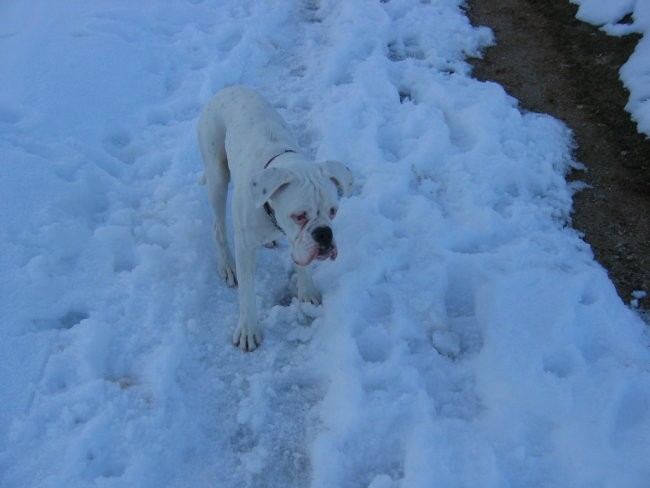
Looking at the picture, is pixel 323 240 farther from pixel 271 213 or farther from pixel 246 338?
pixel 246 338

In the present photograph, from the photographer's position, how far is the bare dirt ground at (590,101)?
494 cm

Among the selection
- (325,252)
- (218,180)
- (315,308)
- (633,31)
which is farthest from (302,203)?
(633,31)

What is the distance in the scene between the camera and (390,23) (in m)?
7.79

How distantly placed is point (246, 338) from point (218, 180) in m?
1.36

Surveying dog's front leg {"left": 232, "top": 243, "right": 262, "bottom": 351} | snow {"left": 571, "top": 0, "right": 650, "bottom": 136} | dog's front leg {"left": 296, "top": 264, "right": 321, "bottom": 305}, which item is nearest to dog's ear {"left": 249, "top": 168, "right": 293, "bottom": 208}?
dog's front leg {"left": 232, "top": 243, "right": 262, "bottom": 351}

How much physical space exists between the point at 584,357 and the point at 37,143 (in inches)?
208

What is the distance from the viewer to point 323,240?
11.1ft

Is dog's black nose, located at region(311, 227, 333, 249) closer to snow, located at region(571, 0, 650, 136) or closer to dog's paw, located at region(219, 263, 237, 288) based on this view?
dog's paw, located at region(219, 263, 237, 288)

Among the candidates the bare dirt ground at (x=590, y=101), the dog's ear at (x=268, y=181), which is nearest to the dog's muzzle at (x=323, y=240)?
the dog's ear at (x=268, y=181)

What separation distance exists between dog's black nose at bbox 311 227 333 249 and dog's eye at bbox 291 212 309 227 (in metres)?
0.10

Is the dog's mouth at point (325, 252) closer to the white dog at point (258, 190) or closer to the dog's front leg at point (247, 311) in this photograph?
the white dog at point (258, 190)

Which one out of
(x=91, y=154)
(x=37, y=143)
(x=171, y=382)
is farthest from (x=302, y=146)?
(x=171, y=382)

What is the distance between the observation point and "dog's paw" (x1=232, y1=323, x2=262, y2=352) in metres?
4.06

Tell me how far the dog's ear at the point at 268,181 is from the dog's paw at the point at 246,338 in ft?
3.91
